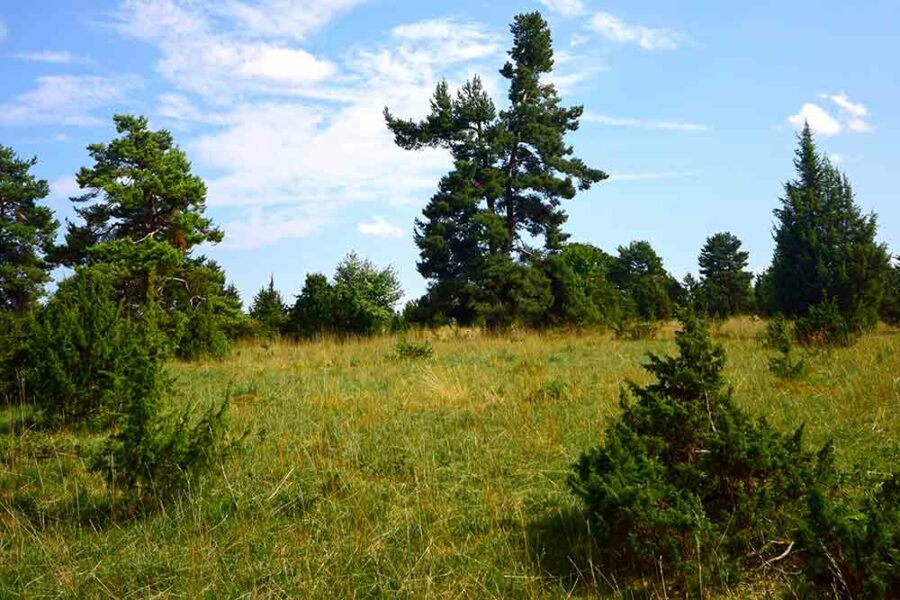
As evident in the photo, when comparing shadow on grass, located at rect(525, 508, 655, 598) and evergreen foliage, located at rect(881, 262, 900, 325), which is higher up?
evergreen foliage, located at rect(881, 262, 900, 325)

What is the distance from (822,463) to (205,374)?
993 centimetres

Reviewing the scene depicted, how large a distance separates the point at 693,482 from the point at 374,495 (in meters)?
1.95

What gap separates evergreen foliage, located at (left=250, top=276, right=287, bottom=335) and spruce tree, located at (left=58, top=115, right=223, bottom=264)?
9.64 feet

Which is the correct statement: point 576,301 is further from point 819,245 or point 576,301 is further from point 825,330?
point 825,330

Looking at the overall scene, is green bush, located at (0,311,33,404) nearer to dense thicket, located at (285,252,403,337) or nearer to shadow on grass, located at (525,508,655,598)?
shadow on grass, located at (525,508,655,598)

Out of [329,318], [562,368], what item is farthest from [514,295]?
[562,368]

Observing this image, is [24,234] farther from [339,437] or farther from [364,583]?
[364,583]

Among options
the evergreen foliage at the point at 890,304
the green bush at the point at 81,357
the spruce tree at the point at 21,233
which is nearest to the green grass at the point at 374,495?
the green bush at the point at 81,357

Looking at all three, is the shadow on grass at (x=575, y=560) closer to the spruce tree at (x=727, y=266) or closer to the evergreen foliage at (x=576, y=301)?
the evergreen foliage at (x=576, y=301)

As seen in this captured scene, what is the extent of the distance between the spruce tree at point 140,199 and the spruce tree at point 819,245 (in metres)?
20.3

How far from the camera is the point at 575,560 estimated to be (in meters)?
3.49

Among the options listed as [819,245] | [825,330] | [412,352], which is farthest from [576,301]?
[825,330]

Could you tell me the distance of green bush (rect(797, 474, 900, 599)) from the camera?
8.37 ft

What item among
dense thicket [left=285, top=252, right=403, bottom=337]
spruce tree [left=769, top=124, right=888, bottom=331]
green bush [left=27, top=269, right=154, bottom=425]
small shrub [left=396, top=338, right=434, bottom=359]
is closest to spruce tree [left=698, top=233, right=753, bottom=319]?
spruce tree [left=769, top=124, right=888, bottom=331]
